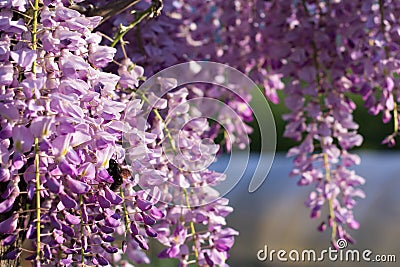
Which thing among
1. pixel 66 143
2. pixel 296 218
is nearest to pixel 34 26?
pixel 66 143

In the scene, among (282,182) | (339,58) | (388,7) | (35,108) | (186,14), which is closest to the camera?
(35,108)

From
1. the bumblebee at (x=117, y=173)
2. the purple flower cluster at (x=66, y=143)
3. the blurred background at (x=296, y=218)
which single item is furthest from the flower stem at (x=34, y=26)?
the blurred background at (x=296, y=218)

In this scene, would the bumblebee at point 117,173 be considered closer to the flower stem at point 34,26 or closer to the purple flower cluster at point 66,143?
the purple flower cluster at point 66,143

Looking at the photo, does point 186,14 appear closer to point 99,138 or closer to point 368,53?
point 368,53

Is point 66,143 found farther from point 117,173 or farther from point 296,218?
point 296,218

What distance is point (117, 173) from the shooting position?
2.38ft

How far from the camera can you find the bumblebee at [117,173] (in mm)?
724

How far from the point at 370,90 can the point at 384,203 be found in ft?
5.80

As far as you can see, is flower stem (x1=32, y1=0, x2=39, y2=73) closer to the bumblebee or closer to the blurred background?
the bumblebee

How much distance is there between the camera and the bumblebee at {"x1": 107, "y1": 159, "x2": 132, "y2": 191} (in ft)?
2.38

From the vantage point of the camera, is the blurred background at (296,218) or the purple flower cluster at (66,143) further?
the blurred background at (296,218)

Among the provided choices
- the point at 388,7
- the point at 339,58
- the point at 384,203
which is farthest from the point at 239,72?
→ the point at 384,203

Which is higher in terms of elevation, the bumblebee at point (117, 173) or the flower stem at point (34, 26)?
the flower stem at point (34, 26)

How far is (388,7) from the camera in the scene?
3.64 ft
